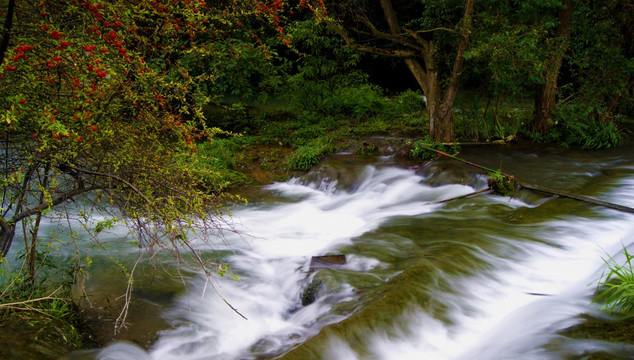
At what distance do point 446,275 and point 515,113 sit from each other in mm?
7557

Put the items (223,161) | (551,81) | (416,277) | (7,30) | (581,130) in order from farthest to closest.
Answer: (581,130) → (223,161) → (551,81) → (416,277) → (7,30)

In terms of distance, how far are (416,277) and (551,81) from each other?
6.75 m

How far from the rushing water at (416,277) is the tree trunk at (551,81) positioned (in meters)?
1.94

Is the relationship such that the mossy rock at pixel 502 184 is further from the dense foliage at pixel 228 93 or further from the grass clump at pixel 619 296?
the grass clump at pixel 619 296

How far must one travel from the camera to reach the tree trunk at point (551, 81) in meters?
8.58

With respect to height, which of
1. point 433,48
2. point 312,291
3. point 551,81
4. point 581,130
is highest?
point 433,48

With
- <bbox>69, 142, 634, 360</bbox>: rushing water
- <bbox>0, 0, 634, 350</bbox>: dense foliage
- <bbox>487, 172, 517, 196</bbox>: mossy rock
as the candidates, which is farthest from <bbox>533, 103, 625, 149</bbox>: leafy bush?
<bbox>487, 172, 517, 196</bbox>: mossy rock

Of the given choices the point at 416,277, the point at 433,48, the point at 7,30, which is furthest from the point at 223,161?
the point at 7,30

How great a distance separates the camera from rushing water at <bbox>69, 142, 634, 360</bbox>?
3.88m

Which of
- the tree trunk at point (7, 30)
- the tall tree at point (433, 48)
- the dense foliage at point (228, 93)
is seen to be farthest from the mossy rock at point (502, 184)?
the tree trunk at point (7, 30)

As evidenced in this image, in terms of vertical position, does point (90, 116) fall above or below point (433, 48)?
below

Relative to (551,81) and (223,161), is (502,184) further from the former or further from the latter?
(223,161)

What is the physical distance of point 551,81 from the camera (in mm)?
9477

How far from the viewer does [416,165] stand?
359 inches
